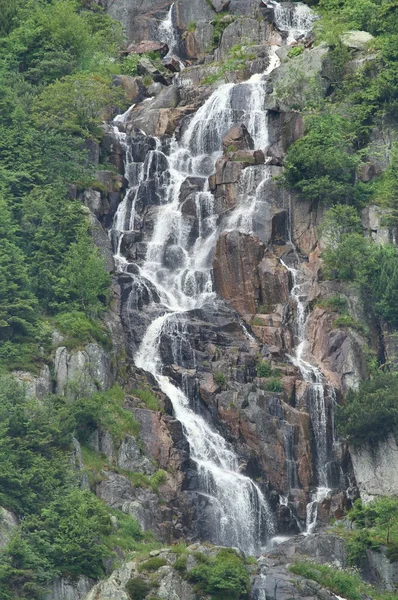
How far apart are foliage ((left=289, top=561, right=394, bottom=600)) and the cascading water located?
A: 783cm

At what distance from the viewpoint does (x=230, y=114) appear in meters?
97.6

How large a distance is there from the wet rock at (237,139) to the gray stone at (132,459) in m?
26.4

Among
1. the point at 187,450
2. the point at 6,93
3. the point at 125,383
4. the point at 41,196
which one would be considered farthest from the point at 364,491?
the point at 6,93

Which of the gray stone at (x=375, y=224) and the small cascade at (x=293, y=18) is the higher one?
the small cascade at (x=293, y=18)

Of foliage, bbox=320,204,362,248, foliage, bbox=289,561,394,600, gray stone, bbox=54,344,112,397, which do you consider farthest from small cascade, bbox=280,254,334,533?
gray stone, bbox=54,344,112,397

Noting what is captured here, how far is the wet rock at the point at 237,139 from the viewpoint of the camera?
94.3m

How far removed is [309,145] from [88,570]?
35.7 metres

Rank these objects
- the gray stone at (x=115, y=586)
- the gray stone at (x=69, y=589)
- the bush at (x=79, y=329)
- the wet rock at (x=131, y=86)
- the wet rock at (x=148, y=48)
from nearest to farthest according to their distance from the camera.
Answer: the gray stone at (x=115, y=586) → the gray stone at (x=69, y=589) → the bush at (x=79, y=329) → the wet rock at (x=131, y=86) → the wet rock at (x=148, y=48)

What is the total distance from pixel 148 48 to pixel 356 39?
60.3 feet

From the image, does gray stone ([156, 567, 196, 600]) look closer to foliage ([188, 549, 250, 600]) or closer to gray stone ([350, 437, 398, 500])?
foliage ([188, 549, 250, 600])

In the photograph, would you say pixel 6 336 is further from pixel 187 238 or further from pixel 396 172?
pixel 396 172

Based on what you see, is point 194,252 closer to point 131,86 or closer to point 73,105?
point 73,105

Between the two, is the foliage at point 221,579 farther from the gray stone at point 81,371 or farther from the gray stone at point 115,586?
the gray stone at point 81,371

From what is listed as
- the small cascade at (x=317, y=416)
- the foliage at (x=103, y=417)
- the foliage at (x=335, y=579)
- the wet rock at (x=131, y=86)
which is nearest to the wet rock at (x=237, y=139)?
the wet rock at (x=131, y=86)
